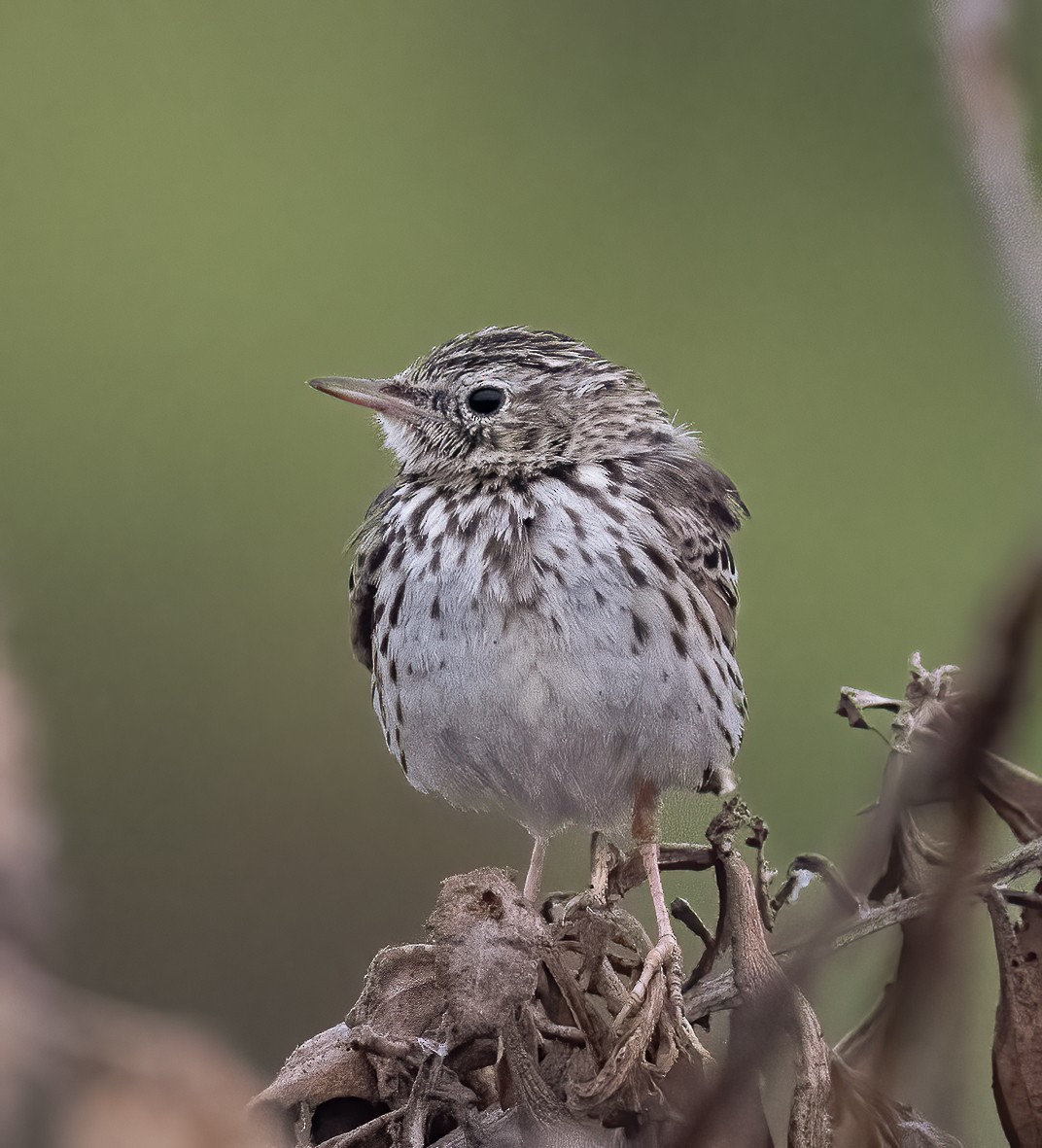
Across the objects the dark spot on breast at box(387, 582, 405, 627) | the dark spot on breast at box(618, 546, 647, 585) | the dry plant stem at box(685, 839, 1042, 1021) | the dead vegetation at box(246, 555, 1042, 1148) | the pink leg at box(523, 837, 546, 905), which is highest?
the dark spot on breast at box(618, 546, 647, 585)

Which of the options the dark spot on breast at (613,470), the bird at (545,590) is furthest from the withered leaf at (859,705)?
the dark spot on breast at (613,470)

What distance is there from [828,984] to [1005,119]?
2.22ft

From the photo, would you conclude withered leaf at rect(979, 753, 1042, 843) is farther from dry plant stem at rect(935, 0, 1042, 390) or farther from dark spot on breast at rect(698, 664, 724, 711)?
dark spot on breast at rect(698, 664, 724, 711)

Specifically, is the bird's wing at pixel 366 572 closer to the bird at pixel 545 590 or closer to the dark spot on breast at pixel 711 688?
the bird at pixel 545 590

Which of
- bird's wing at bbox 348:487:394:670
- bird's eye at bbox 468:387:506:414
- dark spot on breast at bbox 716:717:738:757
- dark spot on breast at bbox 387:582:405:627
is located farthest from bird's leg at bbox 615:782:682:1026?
bird's eye at bbox 468:387:506:414

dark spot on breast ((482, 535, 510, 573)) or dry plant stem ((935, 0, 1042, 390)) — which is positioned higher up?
dry plant stem ((935, 0, 1042, 390))

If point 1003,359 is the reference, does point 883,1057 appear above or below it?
below

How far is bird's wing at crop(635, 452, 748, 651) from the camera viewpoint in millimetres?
2516

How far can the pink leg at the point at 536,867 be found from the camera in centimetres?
259

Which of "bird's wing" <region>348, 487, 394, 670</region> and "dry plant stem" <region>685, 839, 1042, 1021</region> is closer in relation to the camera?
"dry plant stem" <region>685, 839, 1042, 1021</region>

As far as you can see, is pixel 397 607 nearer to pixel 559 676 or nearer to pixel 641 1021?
pixel 559 676

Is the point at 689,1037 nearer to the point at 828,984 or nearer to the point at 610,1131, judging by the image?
the point at 610,1131

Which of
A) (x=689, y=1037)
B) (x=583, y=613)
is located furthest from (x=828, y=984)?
(x=583, y=613)

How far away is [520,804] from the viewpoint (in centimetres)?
268
